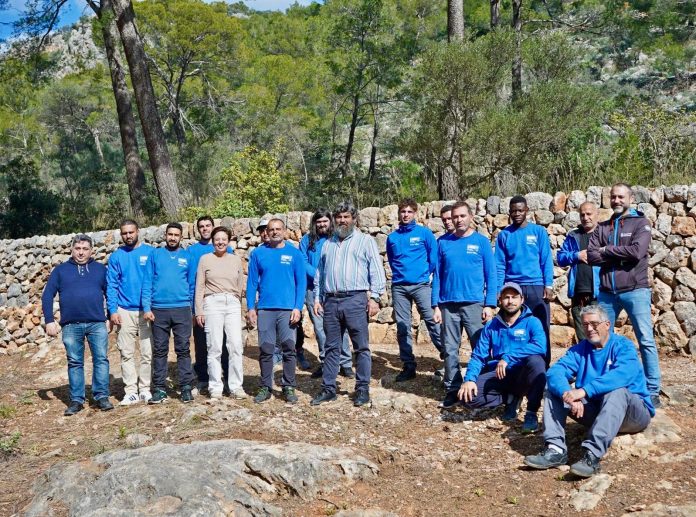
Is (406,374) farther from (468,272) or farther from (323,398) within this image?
(468,272)

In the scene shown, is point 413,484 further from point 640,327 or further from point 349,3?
point 349,3

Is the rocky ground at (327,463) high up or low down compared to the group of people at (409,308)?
down

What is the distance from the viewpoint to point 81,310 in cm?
625

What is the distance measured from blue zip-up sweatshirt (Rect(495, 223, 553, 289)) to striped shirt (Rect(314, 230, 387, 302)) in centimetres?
107

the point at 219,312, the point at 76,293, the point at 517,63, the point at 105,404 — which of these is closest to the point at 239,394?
the point at 219,312

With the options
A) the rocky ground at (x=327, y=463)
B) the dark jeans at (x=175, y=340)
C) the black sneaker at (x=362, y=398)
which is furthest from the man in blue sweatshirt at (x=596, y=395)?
the dark jeans at (x=175, y=340)

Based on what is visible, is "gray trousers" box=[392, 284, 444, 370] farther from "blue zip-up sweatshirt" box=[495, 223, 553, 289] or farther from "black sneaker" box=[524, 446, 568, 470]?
"black sneaker" box=[524, 446, 568, 470]

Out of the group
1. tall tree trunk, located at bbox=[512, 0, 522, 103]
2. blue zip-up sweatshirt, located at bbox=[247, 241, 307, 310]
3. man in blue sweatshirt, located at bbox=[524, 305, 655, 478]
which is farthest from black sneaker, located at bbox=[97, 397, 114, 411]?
tall tree trunk, located at bbox=[512, 0, 522, 103]

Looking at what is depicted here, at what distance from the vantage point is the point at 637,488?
3891 mm

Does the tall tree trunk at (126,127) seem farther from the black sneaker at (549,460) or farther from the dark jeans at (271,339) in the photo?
the black sneaker at (549,460)

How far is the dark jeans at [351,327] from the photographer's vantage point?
5.70m

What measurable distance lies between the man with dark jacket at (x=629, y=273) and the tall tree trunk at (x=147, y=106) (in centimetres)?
855

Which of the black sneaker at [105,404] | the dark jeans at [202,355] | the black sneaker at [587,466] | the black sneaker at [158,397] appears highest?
the dark jeans at [202,355]

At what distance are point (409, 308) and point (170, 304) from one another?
225 centimetres
